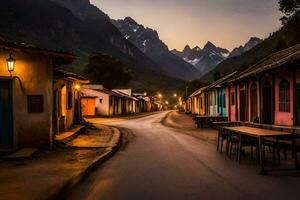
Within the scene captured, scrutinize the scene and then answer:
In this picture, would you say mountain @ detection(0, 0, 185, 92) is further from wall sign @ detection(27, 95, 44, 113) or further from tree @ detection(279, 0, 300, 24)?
wall sign @ detection(27, 95, 44, 113)

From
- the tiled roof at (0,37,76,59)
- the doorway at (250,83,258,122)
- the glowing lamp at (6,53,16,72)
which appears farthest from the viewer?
the doorway at (250,83,258,122)

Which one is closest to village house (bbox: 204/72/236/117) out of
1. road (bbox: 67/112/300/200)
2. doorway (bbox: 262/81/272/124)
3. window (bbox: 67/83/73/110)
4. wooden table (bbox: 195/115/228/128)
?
wooden table (bbox: 195/115/228/128)

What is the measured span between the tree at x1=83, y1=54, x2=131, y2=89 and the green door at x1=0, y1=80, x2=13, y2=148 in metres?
72.1

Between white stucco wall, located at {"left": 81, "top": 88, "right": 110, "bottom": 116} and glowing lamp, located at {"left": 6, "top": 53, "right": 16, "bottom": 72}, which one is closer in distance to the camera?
glowing lamp, located at {"left": 6, "top": 53, "right": 16, "bottom": 72}

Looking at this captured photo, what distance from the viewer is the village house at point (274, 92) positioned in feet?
49.4

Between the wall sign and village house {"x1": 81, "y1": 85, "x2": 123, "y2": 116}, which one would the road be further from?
village house {"x1": 81, "y1": 85, "x2": 123, "y2": 116}

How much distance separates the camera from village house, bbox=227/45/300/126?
1505 cm

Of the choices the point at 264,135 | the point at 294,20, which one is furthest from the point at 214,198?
the point at 294,20

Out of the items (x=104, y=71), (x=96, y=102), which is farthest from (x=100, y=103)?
(x=104, y=71)

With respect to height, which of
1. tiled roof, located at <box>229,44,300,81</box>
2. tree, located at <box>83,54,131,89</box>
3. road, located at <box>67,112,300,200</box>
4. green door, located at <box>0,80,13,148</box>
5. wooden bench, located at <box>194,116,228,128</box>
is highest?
tree, located at <box>83,54,131,89</box>

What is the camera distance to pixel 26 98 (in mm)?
12359

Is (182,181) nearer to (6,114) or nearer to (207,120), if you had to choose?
(6,114)

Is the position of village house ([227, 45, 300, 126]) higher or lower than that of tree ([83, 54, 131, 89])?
lower

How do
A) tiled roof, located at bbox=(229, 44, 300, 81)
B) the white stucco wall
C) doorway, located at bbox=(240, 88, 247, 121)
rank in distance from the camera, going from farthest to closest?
the white stucco wall < doorway, located at bbox=(240, 88, 247, 121) < tiled roof, located at bbox=(229, 44, 300, 81)
